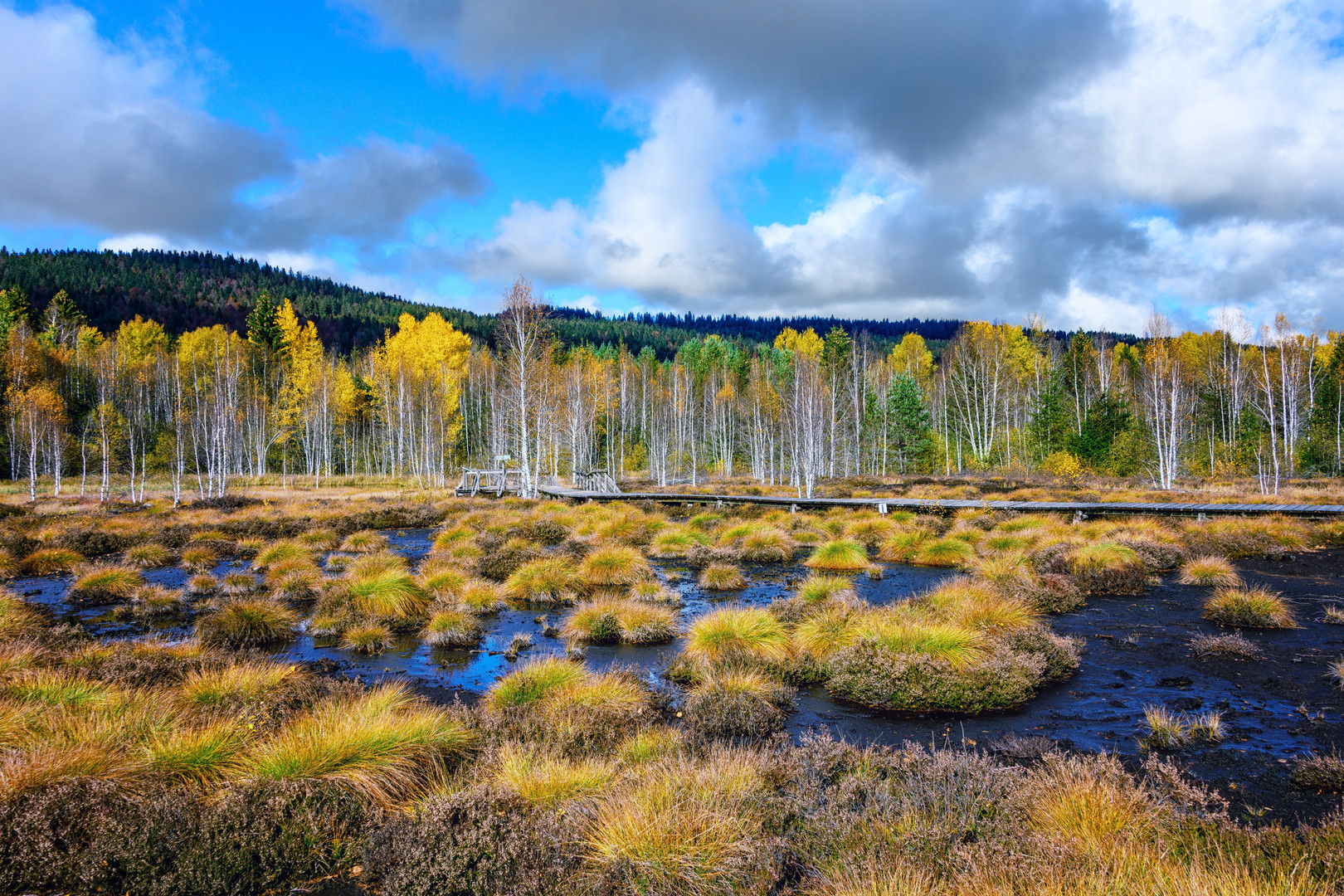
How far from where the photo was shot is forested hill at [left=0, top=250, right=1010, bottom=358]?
296 ft

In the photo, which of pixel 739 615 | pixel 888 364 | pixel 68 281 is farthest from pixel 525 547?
pixel 68 281

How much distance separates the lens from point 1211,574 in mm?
12797

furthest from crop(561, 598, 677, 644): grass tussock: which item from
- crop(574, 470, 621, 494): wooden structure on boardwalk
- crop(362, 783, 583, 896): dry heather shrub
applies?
crop(574, 470, 621, 494): wooden structure on boardwalk

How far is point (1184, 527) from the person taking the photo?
62.6 feet

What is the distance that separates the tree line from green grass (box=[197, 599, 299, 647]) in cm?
2148

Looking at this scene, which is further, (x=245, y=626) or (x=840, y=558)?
(x=840, y=558)

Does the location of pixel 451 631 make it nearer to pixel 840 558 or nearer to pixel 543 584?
pixel 543 584

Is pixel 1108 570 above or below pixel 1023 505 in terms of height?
below

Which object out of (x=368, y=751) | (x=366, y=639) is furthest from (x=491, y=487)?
(x=368, y=751)

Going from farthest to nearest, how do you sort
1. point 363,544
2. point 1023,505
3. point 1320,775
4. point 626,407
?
point 626,407 < point 1023,505 < point 363,544 < point 1320,775

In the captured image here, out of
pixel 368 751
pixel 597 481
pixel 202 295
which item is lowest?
pixel 368 751

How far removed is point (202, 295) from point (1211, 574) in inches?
5207

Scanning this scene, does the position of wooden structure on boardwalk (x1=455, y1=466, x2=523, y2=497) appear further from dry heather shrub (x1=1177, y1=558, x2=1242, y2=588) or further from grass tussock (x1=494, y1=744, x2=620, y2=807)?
grass tussock (x1=494, y1=744, x2=620, y2=807)

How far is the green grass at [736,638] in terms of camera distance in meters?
8.69
